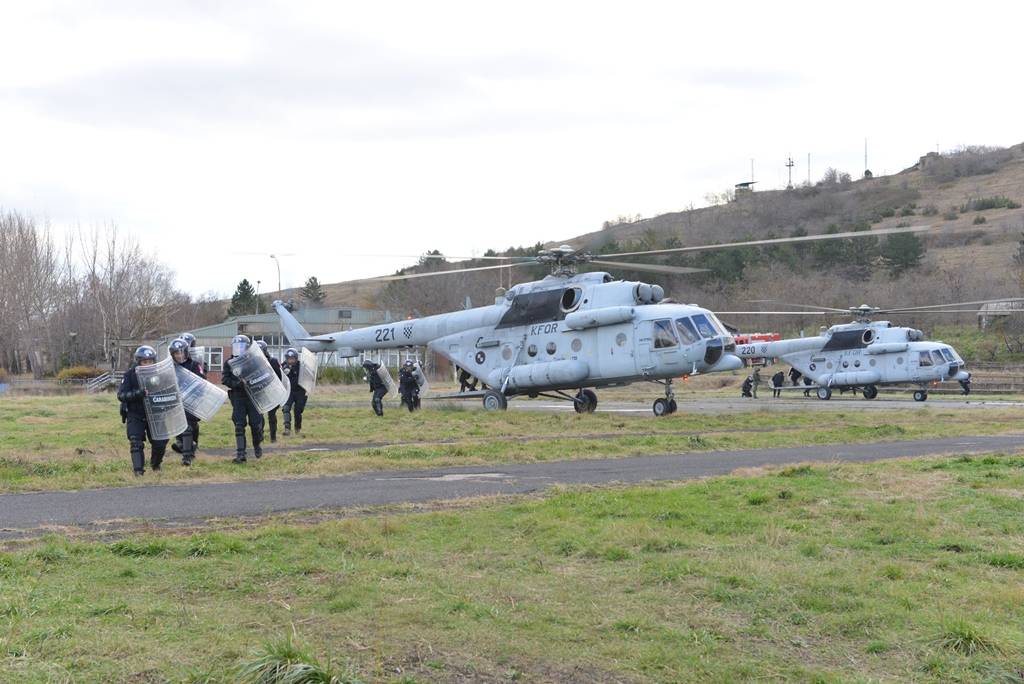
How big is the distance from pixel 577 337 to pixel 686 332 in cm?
296

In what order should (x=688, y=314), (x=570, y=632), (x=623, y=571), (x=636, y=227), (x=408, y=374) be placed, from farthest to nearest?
(x=636, y=227)
(x=408, y=374)
(x=688, y=314)
(x=623, y=571)
(x=570, y=632)

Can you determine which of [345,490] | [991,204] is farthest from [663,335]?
[991,204]

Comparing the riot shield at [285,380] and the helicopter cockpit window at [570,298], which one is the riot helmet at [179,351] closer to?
the riot shield at [285,380]

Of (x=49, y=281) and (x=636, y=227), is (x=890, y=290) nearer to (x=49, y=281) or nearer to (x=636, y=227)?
(x=636, y=227)

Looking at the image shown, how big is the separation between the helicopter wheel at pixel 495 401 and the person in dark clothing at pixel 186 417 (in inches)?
540

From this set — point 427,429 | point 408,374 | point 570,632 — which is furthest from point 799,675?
point 408,374

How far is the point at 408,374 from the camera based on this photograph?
2805 cm

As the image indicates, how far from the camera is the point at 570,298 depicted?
26828 mm

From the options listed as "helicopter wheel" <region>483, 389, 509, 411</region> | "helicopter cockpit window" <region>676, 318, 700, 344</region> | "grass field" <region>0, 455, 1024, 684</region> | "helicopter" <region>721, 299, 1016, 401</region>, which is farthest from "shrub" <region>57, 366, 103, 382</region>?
"grass field" <region>0, 455, 1024, 684</region>

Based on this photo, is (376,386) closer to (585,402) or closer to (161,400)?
(585,402)

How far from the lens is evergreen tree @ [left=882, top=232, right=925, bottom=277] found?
80375 mm

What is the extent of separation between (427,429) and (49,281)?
203ft

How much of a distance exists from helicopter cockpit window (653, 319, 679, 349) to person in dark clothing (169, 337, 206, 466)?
1314cm

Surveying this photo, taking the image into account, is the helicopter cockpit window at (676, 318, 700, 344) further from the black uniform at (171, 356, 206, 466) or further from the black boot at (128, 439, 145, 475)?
the black boot at (128, 439, 145, 475)
